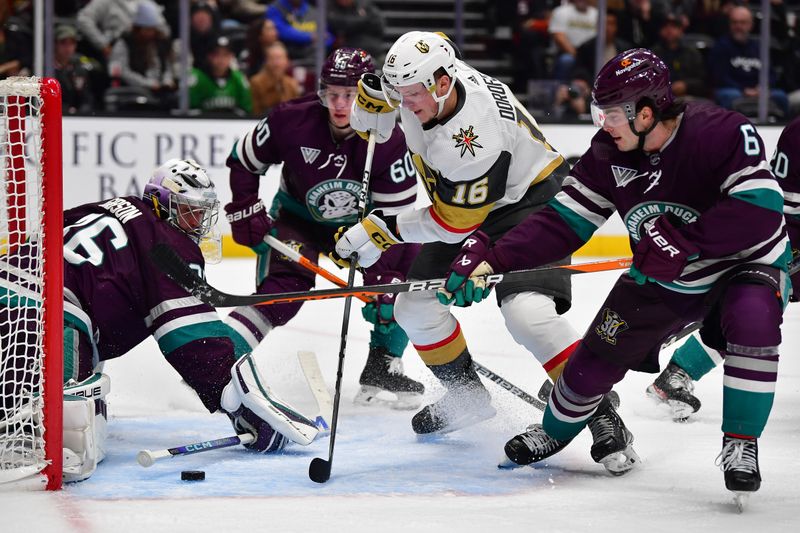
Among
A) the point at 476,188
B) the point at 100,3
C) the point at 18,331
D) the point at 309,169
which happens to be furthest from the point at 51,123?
the point at 100,3

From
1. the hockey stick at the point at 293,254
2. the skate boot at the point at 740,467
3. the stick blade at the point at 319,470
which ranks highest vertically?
the hockey stick at the point at 293,254

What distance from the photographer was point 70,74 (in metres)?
6.52

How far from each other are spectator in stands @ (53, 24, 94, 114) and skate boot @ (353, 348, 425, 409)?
3.07 m

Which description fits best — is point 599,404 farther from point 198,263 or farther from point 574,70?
point 574,70

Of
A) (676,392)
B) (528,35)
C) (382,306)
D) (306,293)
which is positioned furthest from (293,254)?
(528,35)

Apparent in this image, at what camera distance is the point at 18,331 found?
9.11ft

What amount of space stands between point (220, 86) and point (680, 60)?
106 inches

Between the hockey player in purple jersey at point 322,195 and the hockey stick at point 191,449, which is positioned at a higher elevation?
the hockey player in purple jersey at point 322,195

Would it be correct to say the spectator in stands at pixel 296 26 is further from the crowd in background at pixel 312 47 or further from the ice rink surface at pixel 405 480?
the ice rink surface at pixel 405 480

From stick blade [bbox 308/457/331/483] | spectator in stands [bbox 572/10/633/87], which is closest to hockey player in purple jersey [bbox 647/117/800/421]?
stick blade [bbox 308/457/331/483]

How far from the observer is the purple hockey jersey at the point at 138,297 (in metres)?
3.04

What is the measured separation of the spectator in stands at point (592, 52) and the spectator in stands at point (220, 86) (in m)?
1.90

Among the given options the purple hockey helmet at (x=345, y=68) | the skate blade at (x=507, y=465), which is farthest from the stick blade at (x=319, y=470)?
the purple hockey helmet at (x=345, y=68)

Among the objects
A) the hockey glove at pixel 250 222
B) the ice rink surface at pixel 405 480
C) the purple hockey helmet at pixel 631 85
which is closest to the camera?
the ice rink surface at pixel 405 480
